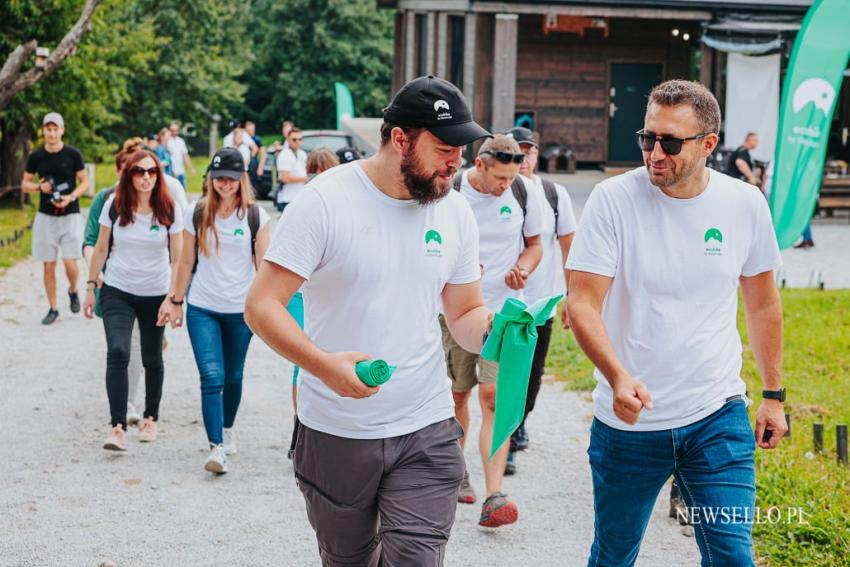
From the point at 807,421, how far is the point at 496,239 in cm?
308

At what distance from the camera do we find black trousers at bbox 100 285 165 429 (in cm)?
750

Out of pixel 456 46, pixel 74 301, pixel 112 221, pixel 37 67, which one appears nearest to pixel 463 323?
pixel 112 221

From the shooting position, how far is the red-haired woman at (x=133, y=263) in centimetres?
755

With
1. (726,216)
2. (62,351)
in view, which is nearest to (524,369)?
(726,216)

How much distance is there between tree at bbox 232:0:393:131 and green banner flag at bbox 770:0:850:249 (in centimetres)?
4160

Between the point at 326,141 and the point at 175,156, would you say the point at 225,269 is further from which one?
the point at 326,141

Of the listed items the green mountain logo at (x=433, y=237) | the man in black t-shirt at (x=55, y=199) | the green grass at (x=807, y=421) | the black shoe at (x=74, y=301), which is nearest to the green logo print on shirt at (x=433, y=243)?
the green mountain logo at (x=433, y=237)

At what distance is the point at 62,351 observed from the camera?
1094 centimetres

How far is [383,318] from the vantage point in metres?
3.74

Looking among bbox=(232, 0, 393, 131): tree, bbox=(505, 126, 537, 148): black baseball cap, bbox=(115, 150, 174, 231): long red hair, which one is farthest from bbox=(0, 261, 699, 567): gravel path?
bbox=(232, 0, 393, 131): tree

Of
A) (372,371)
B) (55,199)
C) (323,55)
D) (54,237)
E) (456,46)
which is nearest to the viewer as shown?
(372,371)

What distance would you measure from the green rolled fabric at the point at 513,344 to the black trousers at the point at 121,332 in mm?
4270

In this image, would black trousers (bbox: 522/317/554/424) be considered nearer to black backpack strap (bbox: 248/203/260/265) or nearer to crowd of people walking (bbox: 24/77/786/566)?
black backpack strap (bbox: 248/203/260/265)

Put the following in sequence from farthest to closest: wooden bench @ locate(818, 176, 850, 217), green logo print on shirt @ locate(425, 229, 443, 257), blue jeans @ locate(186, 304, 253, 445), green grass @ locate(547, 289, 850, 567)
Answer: wooden bench @ locate(818, 176, 850, 217), blue jeans @ locate(186, 304, 253, 445), green grass @ locate(547, 289, 850, 567), green logo print on shirt @ locate(425, 229, 443, 257)
